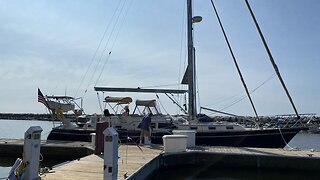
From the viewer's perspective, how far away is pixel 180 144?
15125mm

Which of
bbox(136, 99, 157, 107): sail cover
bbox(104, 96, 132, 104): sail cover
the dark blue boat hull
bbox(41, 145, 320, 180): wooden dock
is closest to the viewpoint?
bbox(41, 145, 320, 180): wooden dock

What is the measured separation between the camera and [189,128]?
21.7m

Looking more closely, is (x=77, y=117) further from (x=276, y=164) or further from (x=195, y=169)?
(x=276, y=164)

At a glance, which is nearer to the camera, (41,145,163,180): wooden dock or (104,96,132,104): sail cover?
(41,145,163,180): wooden dock

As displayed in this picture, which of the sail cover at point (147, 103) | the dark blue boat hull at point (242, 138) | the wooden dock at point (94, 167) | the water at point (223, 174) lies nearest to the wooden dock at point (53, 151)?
the wooden dock at point (94, 167)

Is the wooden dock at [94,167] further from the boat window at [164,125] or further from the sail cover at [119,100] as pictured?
the sail cover at [119,100]

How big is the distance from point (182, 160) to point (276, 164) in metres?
4.06

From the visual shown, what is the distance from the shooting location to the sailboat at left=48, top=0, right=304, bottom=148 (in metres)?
21.4

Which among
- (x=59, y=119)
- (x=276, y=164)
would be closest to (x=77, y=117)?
(x=59, y=119)

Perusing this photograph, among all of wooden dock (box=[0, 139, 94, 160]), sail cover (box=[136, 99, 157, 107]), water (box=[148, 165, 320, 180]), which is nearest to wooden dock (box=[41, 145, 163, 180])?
water (box=[148, 165, 320, 180])

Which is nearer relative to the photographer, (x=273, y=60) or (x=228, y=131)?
(x=273, y=60)

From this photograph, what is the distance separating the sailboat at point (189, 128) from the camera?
21422 mm

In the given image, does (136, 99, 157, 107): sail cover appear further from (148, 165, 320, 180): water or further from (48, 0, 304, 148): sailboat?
(148, 165, 320, 180): water

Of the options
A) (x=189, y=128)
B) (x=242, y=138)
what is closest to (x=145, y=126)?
(x=189, y=128)
